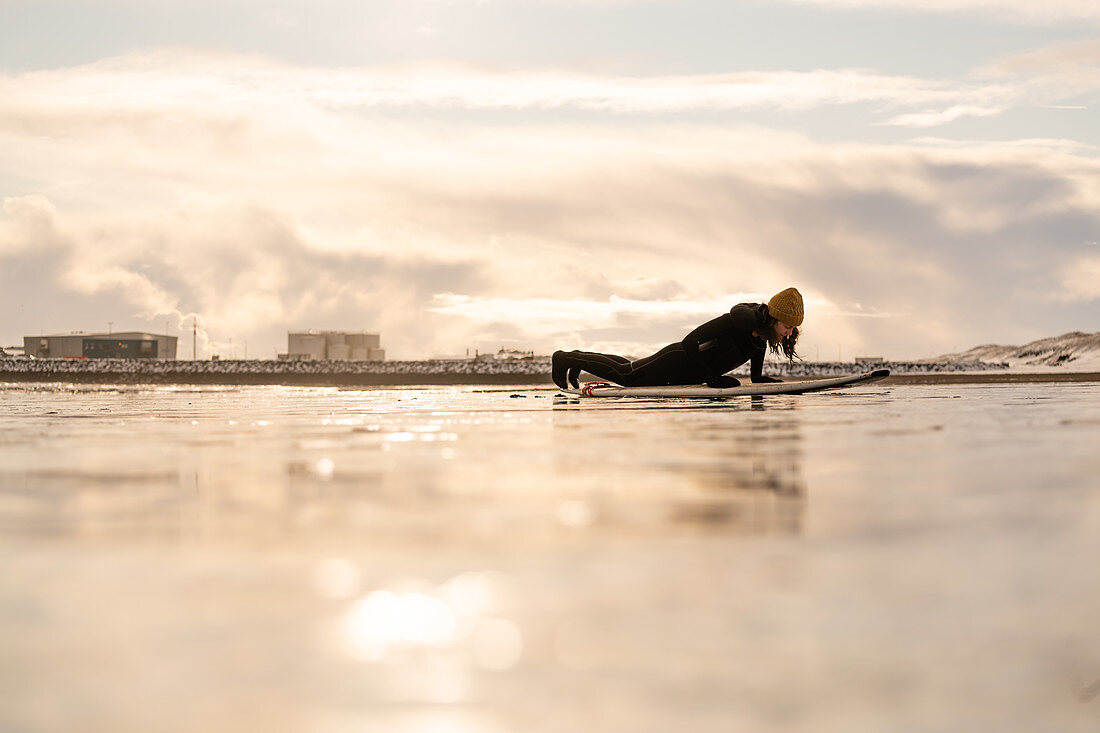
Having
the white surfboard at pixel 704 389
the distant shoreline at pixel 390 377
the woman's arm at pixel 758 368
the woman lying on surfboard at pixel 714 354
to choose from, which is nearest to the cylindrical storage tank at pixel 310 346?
the distant shoreline at pixel 390 377

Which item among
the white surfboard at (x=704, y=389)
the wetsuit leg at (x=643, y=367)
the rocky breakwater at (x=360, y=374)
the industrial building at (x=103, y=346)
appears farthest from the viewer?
the industrial building at (x=103, y=346)

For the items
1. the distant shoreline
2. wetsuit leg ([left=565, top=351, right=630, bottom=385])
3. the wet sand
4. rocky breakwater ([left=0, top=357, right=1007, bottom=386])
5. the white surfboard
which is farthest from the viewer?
rocky breakwater ([left=0, top=357, right=1007, bottom=386])

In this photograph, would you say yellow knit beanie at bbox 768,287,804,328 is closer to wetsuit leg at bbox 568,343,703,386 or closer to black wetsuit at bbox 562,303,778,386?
black wetsuit at bbox 562,303,778,386

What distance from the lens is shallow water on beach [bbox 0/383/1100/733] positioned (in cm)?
172

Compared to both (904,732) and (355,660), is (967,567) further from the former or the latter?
(355,660)

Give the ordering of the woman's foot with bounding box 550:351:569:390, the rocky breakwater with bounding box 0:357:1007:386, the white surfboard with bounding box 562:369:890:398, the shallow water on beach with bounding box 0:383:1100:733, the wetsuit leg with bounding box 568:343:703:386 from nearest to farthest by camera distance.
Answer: the shallow water on beach with bounding box 0:383:1100:733, the white surfboard with bounding box 562:369:890:398, the wetsuit leg with bounding box 568:343:703:386, the woman's foot with bounding box 550:351:569:390, the rocky breakwater with bounding box 0:357:1007:386

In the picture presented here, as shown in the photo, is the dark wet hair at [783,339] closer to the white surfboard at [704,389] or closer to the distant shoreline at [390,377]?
the white surfboard at [704,389]

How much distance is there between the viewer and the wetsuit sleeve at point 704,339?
42.9 ft

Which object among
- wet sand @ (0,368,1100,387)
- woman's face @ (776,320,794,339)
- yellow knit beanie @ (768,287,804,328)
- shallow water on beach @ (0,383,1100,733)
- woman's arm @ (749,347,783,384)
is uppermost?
yellow knit beanie @ (768,287,804,328)

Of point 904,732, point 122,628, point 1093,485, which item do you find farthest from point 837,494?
point 122,628

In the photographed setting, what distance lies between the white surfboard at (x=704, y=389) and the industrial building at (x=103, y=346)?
509 feet

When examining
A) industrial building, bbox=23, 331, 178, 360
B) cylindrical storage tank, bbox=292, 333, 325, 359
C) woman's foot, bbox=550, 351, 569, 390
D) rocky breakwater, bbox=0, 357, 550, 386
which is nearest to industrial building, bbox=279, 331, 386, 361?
cylindrical storage tank, bbox=292, 333, 325, 359

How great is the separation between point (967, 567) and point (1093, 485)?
2.01 m

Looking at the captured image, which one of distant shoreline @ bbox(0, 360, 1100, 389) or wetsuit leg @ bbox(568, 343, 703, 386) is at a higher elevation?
wetsuit leg @ bbox(568, 343, 703, 386)
